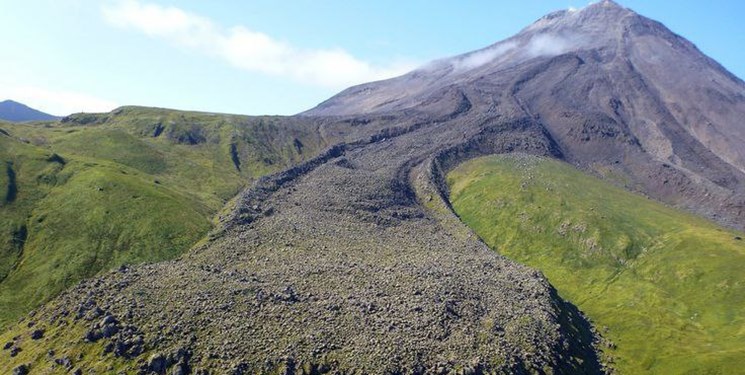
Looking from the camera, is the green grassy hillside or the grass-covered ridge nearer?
the green grassy hillside

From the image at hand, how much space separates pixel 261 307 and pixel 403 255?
144 feet

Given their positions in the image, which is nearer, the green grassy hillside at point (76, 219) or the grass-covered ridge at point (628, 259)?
the green grassy hillside at point (76, 219)

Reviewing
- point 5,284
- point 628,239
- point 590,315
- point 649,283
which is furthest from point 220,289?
point 628,239

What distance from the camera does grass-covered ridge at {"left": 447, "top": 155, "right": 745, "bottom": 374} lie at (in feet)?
378

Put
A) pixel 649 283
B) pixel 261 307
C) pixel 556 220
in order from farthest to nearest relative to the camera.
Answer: pixel 556 220 < pixel 649 283 < pixel 261 307

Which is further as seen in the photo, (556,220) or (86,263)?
(556,220)

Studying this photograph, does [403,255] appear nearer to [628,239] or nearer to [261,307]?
[261,307]

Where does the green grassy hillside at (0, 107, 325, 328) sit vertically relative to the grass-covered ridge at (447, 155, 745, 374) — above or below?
above

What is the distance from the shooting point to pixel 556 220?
6609 inches

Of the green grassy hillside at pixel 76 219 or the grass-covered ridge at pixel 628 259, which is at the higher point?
the green grassy hillside at pixel 76 219

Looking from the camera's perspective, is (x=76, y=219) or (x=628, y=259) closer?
(x=76, y=219)

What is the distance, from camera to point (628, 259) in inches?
5955

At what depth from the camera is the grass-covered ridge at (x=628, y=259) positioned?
378ft

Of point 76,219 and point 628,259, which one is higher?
point 76,219
